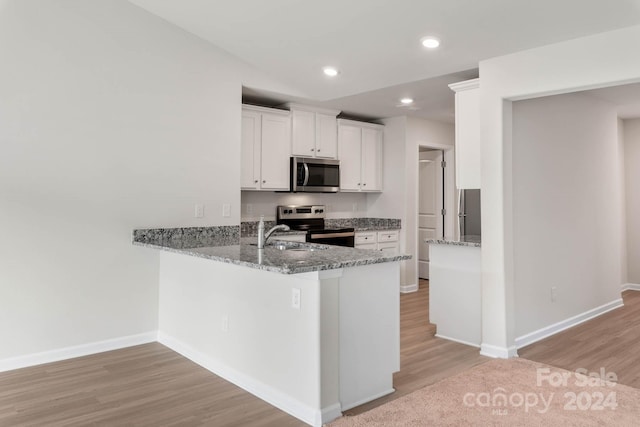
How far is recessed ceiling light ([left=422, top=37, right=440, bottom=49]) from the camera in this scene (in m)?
3.50

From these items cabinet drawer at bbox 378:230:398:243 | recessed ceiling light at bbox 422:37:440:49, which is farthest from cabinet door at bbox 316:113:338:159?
recessed ceiling light at bbox 422:37:440:49

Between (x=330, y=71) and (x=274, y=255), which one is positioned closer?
(x=274, y=255)

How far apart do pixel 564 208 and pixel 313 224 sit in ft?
9.38

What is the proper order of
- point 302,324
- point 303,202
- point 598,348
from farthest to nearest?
point 303,202 < point 598,348 < point 302,324

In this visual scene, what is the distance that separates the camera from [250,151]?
16.6ft

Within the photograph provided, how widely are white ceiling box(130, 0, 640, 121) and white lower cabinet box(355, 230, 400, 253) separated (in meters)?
1.86

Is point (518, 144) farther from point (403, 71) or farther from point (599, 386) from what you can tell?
point (599, 386)

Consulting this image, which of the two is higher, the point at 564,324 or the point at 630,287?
the point at 630,287

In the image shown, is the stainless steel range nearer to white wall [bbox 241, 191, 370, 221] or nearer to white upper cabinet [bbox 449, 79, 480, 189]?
white wall [bbox 241, 191, 370, 221]

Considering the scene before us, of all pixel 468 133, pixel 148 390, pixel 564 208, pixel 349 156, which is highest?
pixel 349 156

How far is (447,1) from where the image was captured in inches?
118

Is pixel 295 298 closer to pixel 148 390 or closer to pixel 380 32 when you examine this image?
pixel 148 390

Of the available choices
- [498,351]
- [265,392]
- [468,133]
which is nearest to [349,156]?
[468,133]

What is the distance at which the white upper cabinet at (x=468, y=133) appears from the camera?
3994 millimetres
